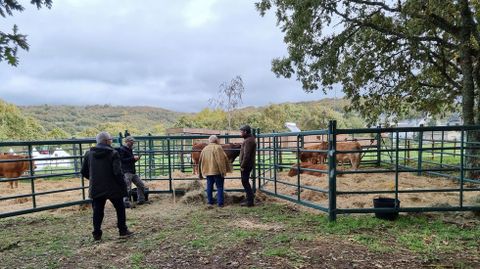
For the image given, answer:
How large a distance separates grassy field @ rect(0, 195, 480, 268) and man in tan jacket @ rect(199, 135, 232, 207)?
0.93 metres

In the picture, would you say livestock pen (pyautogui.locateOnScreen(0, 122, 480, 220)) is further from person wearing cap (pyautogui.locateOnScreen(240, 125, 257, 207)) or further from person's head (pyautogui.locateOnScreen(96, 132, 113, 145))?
person's head (pyautogui.locateOnScreen(96, 132, 113, 145))

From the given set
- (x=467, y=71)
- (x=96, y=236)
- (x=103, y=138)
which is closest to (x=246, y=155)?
(x=103, y=138)

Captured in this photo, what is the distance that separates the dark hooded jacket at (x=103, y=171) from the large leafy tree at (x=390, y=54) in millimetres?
6079

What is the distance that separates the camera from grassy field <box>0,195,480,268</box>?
165 inches

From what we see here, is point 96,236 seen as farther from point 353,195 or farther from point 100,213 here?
point 353,195

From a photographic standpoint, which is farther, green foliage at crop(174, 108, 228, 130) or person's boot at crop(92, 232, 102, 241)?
green foliage at crop(174, 108, 228, 130)

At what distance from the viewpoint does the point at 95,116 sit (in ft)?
271

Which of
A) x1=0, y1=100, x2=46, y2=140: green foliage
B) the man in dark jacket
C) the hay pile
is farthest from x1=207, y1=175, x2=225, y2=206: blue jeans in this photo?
x1=0, y1=100, x2=46, y2=140: green foliage

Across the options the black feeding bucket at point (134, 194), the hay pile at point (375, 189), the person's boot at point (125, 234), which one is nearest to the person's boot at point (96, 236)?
Result: the person's boot at point (125, 234)

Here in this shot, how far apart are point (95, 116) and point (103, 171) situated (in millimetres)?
83158

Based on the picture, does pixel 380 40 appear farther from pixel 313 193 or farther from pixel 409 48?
pixel 313 193

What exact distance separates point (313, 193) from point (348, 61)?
16.7ft

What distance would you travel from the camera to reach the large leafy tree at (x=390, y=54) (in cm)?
927

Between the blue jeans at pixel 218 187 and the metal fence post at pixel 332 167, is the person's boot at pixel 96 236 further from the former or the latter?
the metal fence post at pixel 332 167
